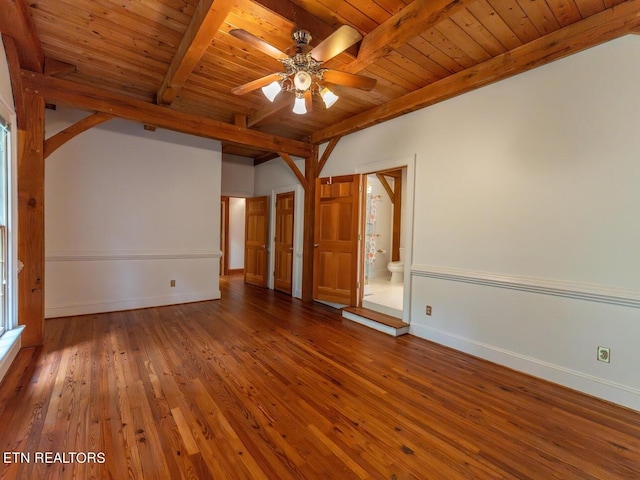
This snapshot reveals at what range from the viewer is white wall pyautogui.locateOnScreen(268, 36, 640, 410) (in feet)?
7.32

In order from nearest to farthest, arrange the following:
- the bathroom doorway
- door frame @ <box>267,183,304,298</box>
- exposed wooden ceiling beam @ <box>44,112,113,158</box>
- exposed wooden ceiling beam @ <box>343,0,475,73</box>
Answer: exposed wooden ceiling beam @ <box>343,0,475,73</box> < exposed wooden ceiling beam @ <box>44,112,113,158</box> < door frame @ <box>267,183,304,298</box> < the bathroom doorway

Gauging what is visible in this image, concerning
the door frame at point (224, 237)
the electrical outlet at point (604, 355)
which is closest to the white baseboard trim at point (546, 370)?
the electrical outlet at point (604, 355)

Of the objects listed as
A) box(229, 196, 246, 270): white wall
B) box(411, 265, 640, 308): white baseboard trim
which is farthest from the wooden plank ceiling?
box(229, 196, 246, 270): white wall

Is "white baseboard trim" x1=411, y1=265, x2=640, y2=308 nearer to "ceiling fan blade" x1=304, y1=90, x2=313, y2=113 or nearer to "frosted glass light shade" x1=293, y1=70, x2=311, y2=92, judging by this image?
"ceiling fan blade" x1=304, y1=90, x2=313, y2=113

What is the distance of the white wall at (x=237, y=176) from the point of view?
21.0 ft

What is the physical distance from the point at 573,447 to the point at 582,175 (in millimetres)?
1970

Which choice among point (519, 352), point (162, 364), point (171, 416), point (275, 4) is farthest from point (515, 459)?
point (275, 4)

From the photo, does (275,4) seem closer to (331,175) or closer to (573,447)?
(331,175)

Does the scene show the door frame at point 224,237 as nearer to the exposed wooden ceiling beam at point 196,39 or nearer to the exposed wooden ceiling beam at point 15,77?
the exposed wooden ceiling beam at point 196,39

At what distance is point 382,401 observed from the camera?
222cm

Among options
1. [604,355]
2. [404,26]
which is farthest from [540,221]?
[404,26]

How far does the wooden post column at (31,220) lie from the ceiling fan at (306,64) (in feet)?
6.95

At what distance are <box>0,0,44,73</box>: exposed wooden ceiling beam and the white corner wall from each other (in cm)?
367

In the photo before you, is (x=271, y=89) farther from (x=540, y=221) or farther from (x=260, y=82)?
(x=540, y=221)
